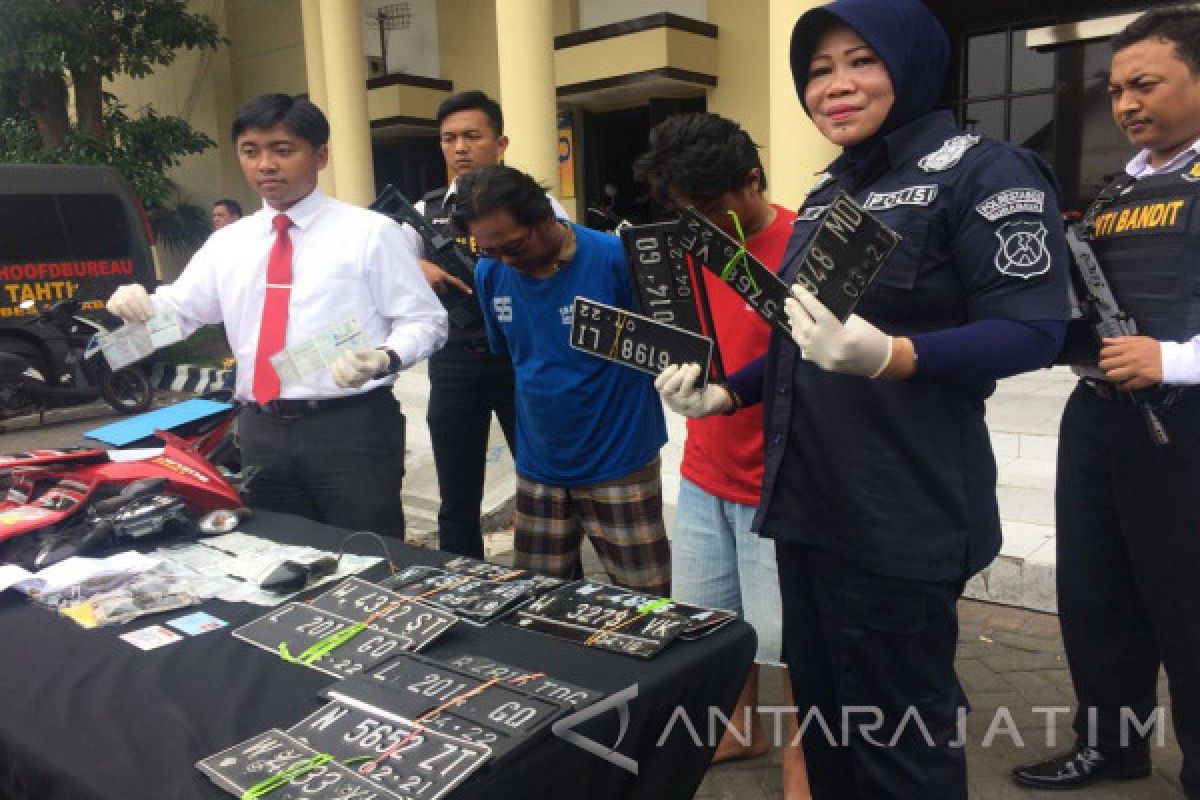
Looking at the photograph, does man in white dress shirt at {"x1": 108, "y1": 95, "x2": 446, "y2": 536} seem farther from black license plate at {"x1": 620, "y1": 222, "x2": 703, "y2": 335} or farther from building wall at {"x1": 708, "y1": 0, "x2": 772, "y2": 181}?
building wall at {"x1": 708, "y1": 0, "x2": 772, "y2": 181}

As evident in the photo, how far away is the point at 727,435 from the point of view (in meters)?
2.31

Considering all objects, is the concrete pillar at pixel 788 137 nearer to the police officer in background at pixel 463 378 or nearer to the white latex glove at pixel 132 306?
the police officer in background at pixel 463 378

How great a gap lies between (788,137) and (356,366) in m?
3.76

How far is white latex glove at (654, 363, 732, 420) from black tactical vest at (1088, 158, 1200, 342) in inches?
38.4

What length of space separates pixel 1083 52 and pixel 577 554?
6258 millimetres

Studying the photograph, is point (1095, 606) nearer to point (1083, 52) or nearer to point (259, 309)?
point (259, 309)

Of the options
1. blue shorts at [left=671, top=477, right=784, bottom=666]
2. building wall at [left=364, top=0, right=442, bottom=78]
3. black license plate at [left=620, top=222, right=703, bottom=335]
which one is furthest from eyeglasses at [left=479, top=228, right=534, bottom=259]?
building wall at [left=364, top=0, right=442, bottom=78]

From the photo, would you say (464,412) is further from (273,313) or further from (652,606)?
(652,606)

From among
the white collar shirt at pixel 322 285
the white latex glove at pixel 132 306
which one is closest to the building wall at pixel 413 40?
the white collar shirt at pixel 322 285

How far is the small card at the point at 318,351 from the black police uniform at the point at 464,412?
952 millimetres

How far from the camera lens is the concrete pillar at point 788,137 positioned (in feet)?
17.3

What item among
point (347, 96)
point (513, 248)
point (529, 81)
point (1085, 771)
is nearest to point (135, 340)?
point (513, 248)

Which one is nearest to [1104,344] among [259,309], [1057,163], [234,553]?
[234,553]

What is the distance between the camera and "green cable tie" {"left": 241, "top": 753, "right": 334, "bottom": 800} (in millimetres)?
1105
